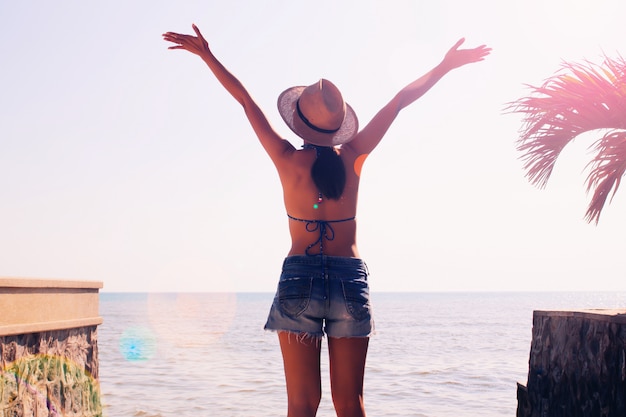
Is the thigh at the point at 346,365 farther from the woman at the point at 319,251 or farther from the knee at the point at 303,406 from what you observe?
the knee at the point at 303,406

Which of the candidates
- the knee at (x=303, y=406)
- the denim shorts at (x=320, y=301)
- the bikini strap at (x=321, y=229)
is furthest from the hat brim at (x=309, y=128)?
the knee at (x=303, y=406)

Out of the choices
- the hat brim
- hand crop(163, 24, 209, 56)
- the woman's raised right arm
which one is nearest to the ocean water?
the hat brim

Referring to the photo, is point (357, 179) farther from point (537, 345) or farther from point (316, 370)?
point (537, 345)

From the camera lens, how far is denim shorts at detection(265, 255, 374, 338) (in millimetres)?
3018

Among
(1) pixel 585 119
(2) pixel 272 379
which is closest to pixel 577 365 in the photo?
(1) pixel 585 119

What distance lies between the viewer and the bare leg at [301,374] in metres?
3.06

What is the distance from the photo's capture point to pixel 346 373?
3086 millimetres

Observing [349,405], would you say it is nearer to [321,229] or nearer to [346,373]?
[346,373]

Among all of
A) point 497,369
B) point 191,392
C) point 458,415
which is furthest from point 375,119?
point 497,369

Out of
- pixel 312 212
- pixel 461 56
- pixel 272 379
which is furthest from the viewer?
pixel 272 379

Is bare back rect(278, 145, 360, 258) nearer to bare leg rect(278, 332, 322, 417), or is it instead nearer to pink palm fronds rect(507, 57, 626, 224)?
bare leg rect(278, 332, 322, 417)

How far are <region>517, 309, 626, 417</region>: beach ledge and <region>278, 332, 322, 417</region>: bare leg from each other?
2.17 metres

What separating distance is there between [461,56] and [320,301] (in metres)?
1.69

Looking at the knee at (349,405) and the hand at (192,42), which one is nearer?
the knee at (349,405)
